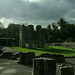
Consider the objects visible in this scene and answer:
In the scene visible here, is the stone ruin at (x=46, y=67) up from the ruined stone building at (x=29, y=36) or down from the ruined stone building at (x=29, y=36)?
down

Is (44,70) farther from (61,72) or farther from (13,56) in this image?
(13,56)

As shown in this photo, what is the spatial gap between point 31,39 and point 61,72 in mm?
30104

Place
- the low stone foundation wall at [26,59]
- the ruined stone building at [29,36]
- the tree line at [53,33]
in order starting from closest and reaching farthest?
1. the low stone foundation wall at [26,59]
2. the ruined stone building at [29,36]
3. the tree line at [53,33]

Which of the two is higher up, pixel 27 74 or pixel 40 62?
pixel 40 62

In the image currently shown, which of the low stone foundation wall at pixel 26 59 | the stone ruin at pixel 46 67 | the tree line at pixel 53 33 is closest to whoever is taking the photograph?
the stone ruin at pixel 46 67

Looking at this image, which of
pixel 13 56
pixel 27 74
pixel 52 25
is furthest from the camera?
pixel 52 25

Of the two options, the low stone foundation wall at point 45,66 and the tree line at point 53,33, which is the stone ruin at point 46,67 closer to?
the low stone foundation wall at point 45,66

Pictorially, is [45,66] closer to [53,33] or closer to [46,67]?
[46,67]

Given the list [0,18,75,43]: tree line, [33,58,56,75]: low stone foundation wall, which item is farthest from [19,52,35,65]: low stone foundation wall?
[0,18,75,43]: tree line

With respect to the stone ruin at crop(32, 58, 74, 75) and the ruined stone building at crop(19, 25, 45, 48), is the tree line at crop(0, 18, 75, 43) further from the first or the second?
the stone ruin at crop(32, 58, 74, 75)

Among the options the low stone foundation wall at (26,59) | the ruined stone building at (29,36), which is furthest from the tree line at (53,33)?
the low stone foundation wall at (26,59)

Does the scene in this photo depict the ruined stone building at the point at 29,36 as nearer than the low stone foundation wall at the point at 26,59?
No

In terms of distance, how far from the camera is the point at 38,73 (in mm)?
7371

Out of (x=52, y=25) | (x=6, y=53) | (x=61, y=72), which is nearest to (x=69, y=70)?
(x=61, y=72)
